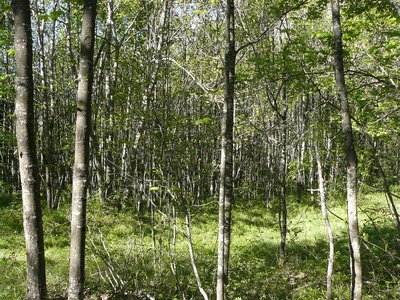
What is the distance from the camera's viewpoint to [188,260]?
31.7 feet

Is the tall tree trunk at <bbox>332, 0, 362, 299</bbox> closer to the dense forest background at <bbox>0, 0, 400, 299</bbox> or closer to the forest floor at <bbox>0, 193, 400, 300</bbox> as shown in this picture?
the dense forest background at <bbox>0, 0, 400, 299</bbox>

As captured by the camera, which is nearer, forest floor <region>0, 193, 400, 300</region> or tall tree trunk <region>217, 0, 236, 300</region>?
tall tree trunk <region>217, 0, 236, 300</region>

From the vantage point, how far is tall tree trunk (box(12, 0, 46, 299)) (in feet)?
11.9

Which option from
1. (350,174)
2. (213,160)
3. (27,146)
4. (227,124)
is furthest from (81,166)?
(213,160)

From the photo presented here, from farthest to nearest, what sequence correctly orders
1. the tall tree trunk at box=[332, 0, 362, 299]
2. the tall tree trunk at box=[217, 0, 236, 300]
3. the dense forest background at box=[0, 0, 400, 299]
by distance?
the dense forest background at box=[0, 0, 400, 299] < the tall tree trunk at box=[217, 0, 236, 300] < the tall tree trunk at box=[332, 0, 362, 299]

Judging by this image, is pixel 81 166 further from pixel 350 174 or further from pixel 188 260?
pixel 188 260

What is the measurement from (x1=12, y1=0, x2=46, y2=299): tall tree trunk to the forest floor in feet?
5.36

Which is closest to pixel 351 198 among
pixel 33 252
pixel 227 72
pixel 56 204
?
pixel 227 72

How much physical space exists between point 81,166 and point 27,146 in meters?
0.61

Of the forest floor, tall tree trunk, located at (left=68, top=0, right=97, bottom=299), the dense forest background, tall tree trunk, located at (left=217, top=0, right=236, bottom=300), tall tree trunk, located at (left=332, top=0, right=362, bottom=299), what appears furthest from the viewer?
the forest floor

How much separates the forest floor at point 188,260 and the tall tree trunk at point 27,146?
5.36 ft

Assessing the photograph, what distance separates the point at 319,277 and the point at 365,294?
1180 mm

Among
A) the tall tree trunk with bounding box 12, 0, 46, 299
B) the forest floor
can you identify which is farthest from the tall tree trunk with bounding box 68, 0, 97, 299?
the forest floor

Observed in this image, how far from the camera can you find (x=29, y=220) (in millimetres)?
3643
